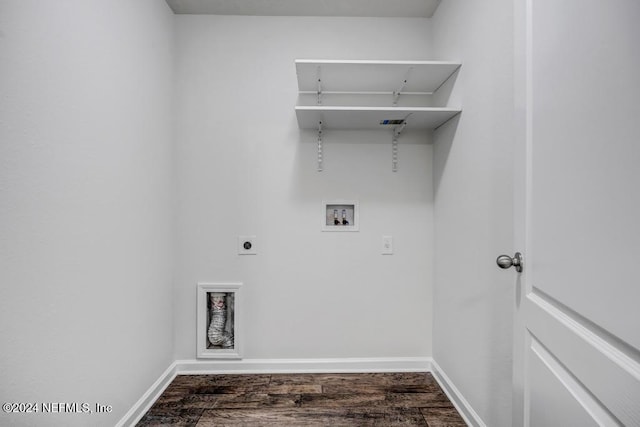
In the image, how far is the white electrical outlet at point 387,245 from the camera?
6.89ft

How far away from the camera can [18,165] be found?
3.22ft

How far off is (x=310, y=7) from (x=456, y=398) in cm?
243

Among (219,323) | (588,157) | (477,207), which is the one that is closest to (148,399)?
(219,323)

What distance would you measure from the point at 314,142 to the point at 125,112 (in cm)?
106

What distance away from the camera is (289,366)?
81.6 inches

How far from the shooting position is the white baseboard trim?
5.03 ft

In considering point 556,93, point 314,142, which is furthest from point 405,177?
point 556,93

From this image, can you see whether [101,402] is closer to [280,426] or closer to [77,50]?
[280,426]

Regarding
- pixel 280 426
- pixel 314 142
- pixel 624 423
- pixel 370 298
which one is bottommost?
pixel 280 426

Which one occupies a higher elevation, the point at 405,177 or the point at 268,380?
the point at 405,177

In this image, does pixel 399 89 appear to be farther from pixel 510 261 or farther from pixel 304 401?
pixel 304 401

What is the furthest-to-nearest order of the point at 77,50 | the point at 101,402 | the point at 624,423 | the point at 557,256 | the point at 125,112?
the point at 125,112 < the point at 101,402 < the point at 77,50 < the point at 557,256 < the point at 624,423

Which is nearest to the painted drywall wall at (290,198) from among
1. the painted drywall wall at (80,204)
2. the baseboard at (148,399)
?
the baseboard at (148,399)

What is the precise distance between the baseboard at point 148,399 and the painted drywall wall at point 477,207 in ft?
5.54
